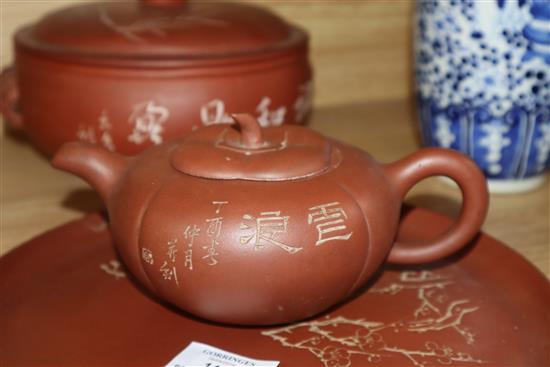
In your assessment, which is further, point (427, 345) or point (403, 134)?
point (403, 134)

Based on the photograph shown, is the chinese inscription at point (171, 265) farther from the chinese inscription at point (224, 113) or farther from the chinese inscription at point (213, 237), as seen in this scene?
the chinese inscription at point (224, 113)

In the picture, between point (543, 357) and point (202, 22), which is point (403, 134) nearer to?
point (202, 22)

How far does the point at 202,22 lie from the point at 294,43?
0.37ft

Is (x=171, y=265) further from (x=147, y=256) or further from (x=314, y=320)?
(x=314, y=320)

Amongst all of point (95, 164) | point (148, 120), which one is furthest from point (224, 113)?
point (95, 164)

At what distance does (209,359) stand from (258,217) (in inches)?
4.6

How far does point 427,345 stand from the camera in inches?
22.5

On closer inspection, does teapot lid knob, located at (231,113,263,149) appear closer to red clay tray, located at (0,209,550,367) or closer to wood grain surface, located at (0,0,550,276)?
red clay tray, located at (0,209,550,367)

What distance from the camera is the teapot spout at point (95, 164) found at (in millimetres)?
616

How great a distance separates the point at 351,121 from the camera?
1.19m

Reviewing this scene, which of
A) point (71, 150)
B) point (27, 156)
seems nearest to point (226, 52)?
point (71, 150)

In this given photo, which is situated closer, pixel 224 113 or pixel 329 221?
pixel 329 221

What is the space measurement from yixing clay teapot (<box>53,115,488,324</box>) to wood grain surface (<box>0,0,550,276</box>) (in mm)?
244

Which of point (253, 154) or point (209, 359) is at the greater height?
point (253, 154)
